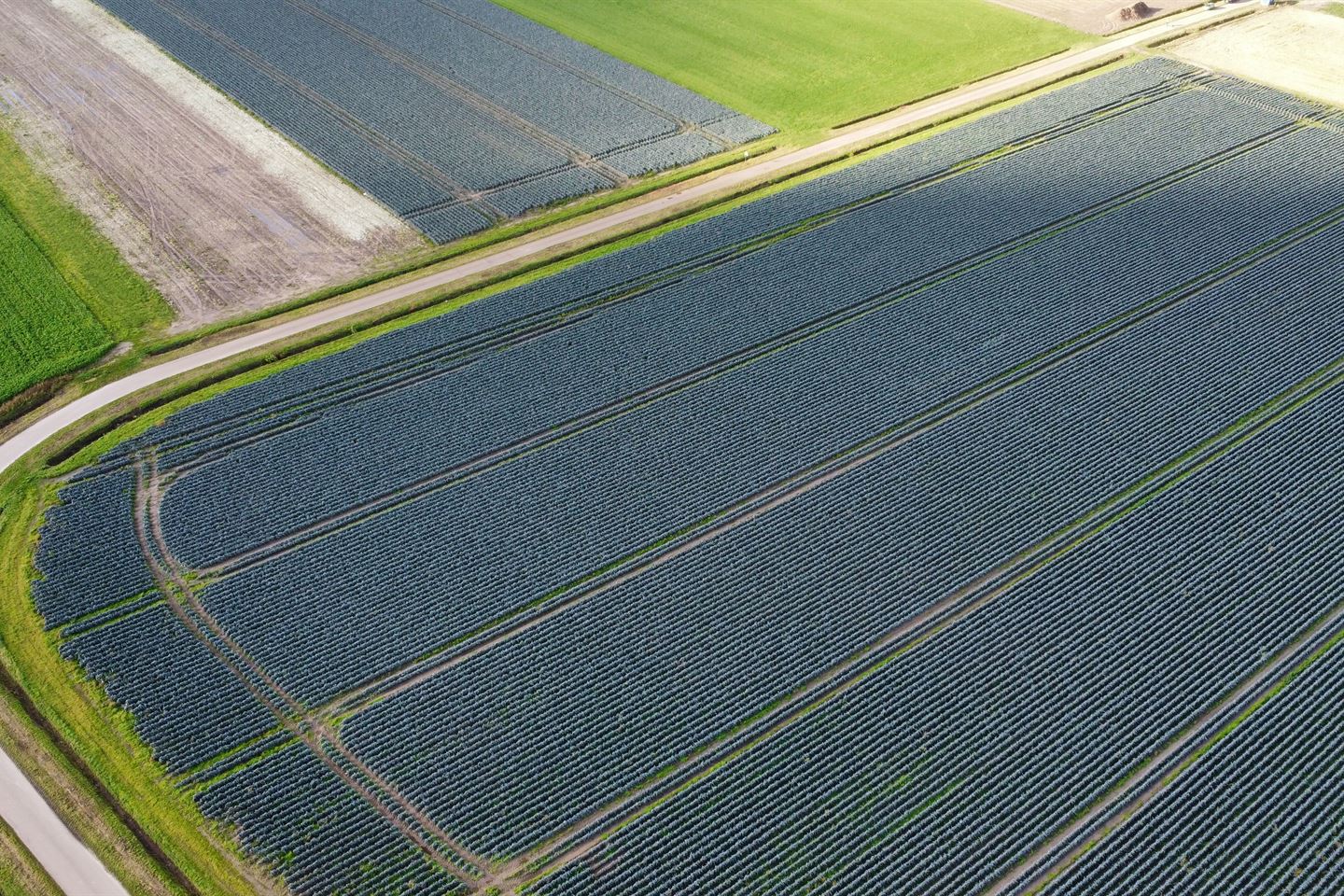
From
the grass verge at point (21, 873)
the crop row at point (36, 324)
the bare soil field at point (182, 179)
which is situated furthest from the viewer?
the bare soil field at point (182, 179)

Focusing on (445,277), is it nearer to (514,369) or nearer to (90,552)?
(514,369)

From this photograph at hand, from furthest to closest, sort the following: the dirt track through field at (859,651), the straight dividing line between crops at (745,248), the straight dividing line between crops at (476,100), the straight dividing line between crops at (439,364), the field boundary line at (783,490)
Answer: the straight dividing line between crops at (476,100) < the straight dividing line between crops at (745,248) < the straight dividing line between crops at (439,364) < the field boundary line at (783,490) < the dirt track through field at (859,651)

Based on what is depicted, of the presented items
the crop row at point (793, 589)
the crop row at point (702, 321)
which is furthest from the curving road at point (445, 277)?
the crop row at point (793, 589)

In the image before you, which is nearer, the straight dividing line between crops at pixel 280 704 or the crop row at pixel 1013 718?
the crop row at pixel 1013 718

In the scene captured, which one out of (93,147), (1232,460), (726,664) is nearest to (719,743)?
(726,664)

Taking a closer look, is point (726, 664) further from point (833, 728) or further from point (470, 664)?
point (470, 664)

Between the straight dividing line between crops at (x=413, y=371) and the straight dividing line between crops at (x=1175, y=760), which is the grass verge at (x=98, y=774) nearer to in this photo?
the straight dividing line between crops at (x=413, y=371)
